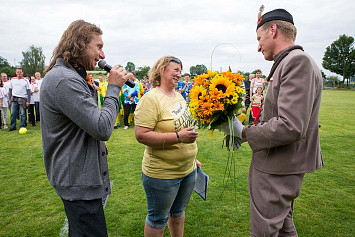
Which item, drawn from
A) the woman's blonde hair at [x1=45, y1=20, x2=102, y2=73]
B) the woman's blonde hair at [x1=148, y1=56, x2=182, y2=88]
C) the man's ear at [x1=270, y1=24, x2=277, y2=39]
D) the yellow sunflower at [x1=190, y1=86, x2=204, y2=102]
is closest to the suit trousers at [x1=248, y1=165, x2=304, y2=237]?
the yellow sunflower at [x1=190, y1=86, x2=204, y2=102]

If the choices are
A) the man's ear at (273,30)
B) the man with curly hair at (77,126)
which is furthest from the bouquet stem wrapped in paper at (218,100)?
the man with curly hair at (77,126)

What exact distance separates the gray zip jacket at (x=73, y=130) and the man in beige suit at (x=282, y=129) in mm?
1173

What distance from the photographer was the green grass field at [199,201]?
11.3ft

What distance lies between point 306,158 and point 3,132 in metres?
12.0

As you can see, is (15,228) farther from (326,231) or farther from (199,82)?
(326,231)

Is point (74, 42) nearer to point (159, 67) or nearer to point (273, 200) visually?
point (159, 67)

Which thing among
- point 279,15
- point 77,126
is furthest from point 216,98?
point 77,126

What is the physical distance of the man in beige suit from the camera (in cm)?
175

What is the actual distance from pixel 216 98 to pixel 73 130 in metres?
1.17

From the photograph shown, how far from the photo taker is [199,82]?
2.24 metres

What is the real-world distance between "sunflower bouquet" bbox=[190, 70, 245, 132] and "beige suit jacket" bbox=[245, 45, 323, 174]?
0.24m

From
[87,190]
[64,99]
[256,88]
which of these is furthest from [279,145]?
[256,88]

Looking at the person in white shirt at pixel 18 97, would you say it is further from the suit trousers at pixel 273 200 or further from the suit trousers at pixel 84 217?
the suit trousers at pixel 273 200

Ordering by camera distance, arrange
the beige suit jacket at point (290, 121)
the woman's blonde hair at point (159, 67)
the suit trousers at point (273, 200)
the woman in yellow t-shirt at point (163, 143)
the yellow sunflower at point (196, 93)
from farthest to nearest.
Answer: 1. the woman's blonde hair at point (159, 67)
2. the woman in yellow t-shirt at point (163, 143)
3. the yellow sunflower at point (196, 93)
4. the suit trousers at point (273, 200)
5. the beige suit jacket at point (290, 121)
